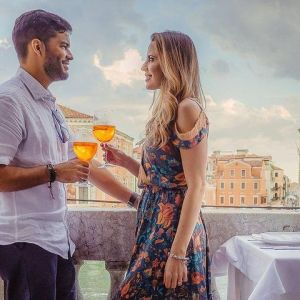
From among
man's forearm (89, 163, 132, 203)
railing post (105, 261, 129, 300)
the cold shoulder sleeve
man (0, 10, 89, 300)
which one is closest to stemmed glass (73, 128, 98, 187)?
man (0, 10, 89, 300)

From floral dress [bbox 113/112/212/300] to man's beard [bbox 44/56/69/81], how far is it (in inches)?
16.5

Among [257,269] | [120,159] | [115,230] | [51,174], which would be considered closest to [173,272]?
[257,269]

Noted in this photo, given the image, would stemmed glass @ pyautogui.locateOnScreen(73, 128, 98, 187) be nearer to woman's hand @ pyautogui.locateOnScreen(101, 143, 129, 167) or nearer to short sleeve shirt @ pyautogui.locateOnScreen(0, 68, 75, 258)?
short sleeve shirt @ pyautogui.locateOnScreen(0, 68, 75, 258)

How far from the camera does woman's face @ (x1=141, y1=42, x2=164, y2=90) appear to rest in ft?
6.08

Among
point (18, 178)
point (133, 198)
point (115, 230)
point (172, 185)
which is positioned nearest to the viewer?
point (18, 178)

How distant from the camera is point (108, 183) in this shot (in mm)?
2223

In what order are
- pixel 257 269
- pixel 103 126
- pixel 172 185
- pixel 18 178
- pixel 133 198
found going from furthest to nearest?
1. pixel 133 198
2. pixel 103 126
3. pixel 257 269
4. pixel 172 185
5. pixel 18 178

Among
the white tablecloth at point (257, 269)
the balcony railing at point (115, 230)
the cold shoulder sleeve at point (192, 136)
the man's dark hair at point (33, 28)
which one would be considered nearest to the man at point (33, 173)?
the man's dark hair at point (33, 28)

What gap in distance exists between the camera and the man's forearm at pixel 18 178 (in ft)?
→ 5.44

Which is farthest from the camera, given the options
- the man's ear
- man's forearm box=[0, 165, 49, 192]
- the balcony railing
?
the balcony railing

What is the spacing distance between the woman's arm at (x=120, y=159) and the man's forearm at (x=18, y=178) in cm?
47

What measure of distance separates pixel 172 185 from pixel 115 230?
2.23 ft

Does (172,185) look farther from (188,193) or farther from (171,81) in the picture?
(171,81)

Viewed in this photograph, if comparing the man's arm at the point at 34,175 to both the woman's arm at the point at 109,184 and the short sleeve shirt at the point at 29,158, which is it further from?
the woman's arm at the point at 109,184
